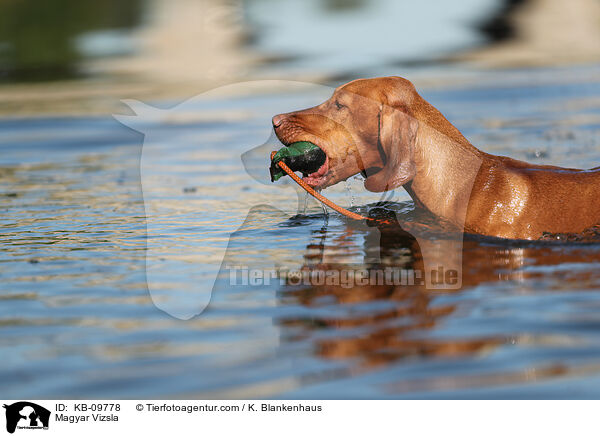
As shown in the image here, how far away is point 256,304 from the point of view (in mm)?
5629

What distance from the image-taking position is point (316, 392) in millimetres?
4227

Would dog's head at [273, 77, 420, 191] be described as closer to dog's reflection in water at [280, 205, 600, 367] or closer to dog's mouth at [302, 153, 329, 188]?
dog's mouth at [302, 153, 329, 188]

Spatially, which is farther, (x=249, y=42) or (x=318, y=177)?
(x=249, y=42)

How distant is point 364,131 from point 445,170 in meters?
0.65

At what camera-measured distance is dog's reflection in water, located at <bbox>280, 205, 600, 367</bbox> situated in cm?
473

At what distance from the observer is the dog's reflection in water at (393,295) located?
4.73 metres

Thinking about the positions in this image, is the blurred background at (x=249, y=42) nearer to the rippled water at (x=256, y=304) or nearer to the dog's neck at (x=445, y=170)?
the rippled water at (x=256, y=304)
